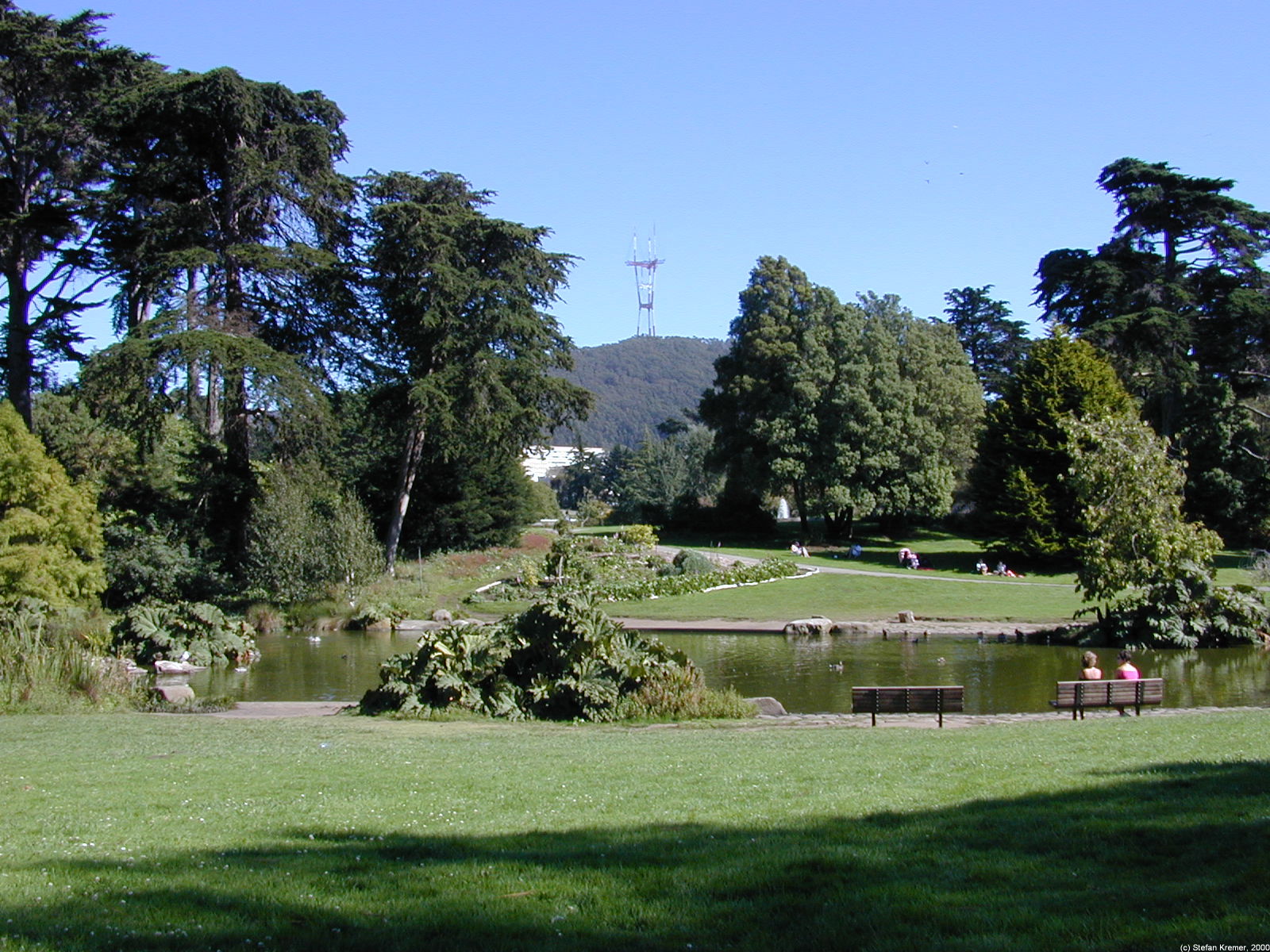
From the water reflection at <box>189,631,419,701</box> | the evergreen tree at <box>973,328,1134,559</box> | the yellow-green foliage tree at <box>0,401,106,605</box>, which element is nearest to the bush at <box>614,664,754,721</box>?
the water reflection at <box>189,631,419,701</box>

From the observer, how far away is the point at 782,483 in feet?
175

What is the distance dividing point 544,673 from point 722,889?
39.6 ft

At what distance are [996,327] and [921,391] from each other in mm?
22336

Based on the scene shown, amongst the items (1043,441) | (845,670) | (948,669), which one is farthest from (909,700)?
(1043,441)

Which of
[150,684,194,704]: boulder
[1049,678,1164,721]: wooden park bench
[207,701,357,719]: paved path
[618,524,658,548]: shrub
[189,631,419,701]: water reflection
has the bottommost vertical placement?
[189,631,419,701]: water reflection

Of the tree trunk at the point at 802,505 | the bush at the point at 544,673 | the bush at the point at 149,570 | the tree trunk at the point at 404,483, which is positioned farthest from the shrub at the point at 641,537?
the bush at the point at 544,673

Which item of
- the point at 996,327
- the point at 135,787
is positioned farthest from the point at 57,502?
the point at 996,327

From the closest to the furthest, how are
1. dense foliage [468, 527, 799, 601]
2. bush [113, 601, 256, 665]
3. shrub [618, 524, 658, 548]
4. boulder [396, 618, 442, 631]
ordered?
bush [113, 601, 256, 665] → boulder [396, 618, 442, 631] → dense foliage [468, 527, 799, 601] → shrub [618, 524, 658, 548]

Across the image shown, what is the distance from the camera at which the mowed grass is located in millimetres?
4664

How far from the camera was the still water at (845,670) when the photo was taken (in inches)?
804

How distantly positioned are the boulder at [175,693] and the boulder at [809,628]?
55.7 feet

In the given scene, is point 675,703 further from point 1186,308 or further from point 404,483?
point 1186,308

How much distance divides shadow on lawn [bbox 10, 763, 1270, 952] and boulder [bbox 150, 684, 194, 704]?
41.5 feet

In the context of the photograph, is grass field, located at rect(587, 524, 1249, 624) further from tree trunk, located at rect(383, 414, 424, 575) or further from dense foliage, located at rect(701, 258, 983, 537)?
tree trunk, located at rect(383, 414, 424, 575)
